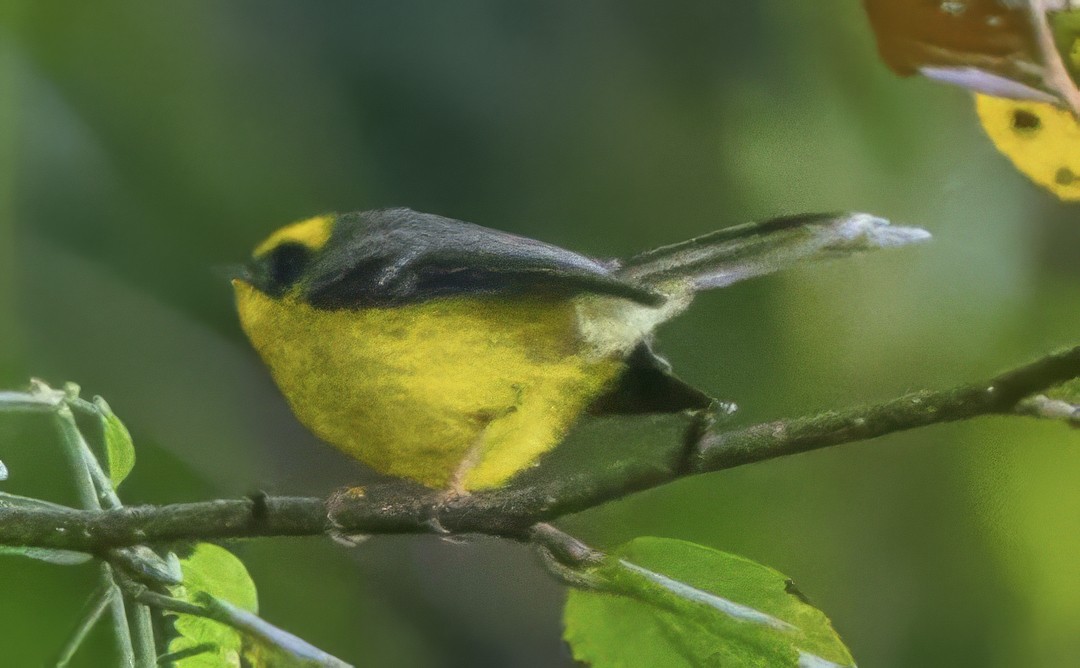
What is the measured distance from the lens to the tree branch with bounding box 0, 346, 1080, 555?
556 mm

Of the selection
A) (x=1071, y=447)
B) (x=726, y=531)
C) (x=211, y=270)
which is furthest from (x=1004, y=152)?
(x=211, y=270)

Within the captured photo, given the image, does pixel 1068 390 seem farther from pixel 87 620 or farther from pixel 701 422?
pixel 87 620

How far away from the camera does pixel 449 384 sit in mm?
617

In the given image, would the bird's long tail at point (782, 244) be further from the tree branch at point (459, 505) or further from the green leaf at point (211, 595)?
the green leaf at point (211, 595)

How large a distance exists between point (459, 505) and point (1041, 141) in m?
0.47

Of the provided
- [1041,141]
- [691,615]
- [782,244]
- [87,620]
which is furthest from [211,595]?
[1041,141]

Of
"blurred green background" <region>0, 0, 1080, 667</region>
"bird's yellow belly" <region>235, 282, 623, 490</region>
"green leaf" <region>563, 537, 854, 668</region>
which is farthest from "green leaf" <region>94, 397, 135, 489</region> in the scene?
"green leaf" <region>563, 537, 854, 668</region>

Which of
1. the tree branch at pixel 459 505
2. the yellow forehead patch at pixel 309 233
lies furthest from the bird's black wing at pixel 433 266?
the tree branch at pixel 459 505

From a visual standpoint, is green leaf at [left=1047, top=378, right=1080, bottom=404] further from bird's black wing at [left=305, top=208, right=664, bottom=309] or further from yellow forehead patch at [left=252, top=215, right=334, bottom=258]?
yellow forehead patch at [left=252, top=215, right=334, bottom=258]

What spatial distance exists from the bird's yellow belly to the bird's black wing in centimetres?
1

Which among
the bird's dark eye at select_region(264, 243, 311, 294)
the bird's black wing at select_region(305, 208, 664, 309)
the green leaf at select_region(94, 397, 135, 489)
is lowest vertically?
the green leaf at select_region(94, 397, 135, 489)

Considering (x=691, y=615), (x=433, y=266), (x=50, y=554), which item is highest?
(x=433, y=266)

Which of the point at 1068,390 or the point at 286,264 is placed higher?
the point at 286,264

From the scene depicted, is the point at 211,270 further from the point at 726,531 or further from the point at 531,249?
the point at 726,531
